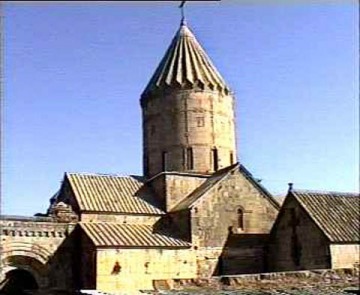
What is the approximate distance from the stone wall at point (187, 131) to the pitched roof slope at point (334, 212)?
10.4ft

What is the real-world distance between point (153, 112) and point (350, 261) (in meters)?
7.38

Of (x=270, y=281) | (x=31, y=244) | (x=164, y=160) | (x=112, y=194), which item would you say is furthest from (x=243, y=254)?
(x=31, y=244)

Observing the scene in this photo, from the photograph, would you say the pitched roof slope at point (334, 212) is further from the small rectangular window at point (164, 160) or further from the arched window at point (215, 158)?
the small rectangular window at point (164, 160)

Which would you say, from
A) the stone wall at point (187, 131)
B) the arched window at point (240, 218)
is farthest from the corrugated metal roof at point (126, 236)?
the stone wall at point (187, 131)

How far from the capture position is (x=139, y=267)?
42.1ft

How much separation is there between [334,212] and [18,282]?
27.8ft

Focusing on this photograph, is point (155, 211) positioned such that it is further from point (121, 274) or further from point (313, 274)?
point (313, 274)

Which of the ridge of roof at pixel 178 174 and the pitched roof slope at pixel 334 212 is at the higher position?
the ridge of roof at pixel 178 174

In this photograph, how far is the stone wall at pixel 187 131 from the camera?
16.2 meters

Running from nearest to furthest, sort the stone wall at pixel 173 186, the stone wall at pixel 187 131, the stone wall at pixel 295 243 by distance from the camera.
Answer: the stone wall at pixel 295 243 < the stone wall at pixel 173 186 < the stone wall at pixel 187 131

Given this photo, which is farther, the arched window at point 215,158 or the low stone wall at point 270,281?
the arched window at point 215,158

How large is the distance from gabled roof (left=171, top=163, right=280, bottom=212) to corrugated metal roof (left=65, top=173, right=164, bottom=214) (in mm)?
797

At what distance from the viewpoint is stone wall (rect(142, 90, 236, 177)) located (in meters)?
16.2

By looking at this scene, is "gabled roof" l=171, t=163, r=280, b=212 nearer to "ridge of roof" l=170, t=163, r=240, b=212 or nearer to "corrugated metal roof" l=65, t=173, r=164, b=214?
"ridge of roof" l=170, t=163, r=240, b=212
